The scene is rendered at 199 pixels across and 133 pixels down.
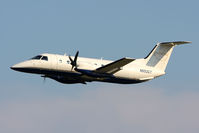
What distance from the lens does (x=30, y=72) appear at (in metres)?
42.6

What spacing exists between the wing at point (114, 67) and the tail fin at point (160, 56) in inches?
189

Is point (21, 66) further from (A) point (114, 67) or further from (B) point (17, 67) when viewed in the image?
(A) point (114, 67)

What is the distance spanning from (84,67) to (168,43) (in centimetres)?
862

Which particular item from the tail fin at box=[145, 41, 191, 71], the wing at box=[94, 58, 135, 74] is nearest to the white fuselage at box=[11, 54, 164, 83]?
the wing at box=[94, 58, 135, 74]

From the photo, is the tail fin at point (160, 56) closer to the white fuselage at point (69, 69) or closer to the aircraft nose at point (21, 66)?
the white fuselage at point (69, 69)

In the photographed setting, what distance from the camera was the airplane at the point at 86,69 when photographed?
42.2 metres

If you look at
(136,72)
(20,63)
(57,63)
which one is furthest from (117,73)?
(20,63)

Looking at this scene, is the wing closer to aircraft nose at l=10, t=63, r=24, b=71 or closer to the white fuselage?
the white fuselage

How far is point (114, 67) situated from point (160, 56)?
6.22 m

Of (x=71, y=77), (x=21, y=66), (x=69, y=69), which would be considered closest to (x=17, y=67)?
(x=21, y=66)

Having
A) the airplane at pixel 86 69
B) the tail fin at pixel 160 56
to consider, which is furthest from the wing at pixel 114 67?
the tail fin at pixel 160 56

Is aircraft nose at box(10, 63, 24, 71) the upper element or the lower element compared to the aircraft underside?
upper

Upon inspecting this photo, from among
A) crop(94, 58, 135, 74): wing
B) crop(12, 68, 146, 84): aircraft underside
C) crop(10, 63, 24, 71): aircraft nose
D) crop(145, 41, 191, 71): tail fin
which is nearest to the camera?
crop(94, 58, 135, 74): wing

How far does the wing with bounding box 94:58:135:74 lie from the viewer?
41112mm
